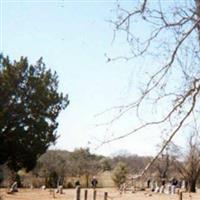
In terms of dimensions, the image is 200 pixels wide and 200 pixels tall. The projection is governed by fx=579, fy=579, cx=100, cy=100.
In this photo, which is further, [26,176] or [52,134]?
[26,176]

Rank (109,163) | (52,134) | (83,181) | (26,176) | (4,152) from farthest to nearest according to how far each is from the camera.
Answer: (109,163) → (83,181) → (26,176) → (52,134) → (4,152)

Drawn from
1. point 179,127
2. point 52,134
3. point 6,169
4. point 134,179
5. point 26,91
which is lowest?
point 134,179

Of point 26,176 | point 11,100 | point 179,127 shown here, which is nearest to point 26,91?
point 11,100

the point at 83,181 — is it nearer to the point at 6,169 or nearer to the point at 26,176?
the point at 26,176

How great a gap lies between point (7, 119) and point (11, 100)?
2.06 m

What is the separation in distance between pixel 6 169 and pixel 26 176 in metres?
13.2

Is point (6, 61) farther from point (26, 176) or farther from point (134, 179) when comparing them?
point (134, 179)

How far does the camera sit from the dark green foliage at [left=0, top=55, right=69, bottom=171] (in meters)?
46.3

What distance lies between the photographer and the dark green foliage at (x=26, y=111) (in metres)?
46.3

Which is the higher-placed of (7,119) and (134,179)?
(7,119)

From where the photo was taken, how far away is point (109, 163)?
92250 millimetres

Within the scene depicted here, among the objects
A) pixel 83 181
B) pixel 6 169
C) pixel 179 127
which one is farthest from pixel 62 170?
pixel 179 127

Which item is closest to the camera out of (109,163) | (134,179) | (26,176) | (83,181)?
(134,179)

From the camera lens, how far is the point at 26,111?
48.0 metres
